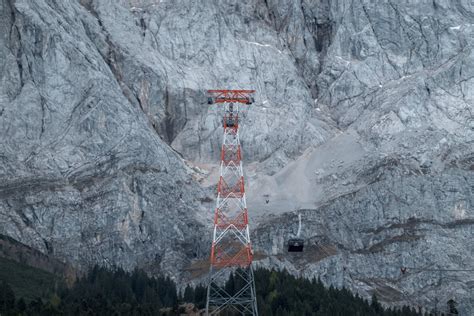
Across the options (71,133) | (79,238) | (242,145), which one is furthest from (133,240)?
(242,145)

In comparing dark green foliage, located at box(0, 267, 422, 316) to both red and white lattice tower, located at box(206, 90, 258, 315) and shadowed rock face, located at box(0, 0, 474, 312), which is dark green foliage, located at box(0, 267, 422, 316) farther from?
shadowed rock face, located at box(0, 0, 474, 312)

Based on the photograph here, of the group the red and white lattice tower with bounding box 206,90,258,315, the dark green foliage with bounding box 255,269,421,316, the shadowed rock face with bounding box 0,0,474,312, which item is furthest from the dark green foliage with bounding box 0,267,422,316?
the shadowed rock face with bounding box 0,0,474,312

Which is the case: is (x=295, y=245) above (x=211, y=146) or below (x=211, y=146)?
below

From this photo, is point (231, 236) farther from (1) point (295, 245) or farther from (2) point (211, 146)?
(1) point (295, 245)

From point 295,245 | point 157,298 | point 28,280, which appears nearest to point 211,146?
point 295,245

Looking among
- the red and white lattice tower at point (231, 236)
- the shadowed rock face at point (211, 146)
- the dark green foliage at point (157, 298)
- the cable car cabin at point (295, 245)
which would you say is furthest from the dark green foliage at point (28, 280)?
the cable car cabin at point (295, 245)

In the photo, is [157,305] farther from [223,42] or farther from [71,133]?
[223,42]
